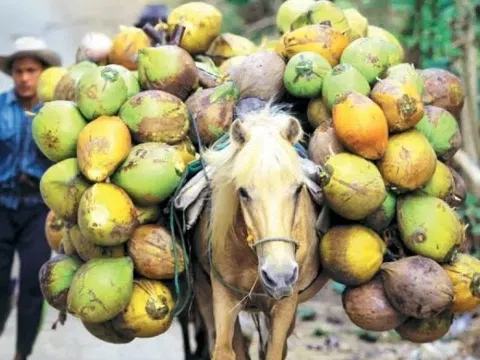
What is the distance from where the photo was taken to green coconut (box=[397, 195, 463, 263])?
4160 mm

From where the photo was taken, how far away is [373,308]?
4246 millimetres

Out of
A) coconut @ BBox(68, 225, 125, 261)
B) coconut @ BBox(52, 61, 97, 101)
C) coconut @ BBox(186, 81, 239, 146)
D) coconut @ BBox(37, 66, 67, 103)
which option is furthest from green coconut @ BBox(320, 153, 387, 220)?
coconut @ BBox(37, 66, 67, 103)

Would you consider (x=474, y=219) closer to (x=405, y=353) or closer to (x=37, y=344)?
(x=405, y=353)

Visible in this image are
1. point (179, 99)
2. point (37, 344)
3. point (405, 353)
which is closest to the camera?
point (179, 99)

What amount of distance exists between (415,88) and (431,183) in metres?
0.42

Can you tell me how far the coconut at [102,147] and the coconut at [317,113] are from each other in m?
0.84

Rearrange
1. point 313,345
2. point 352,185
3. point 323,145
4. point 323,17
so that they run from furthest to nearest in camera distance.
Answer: point 313,345, point 323,17, point 323,145, point 352,185

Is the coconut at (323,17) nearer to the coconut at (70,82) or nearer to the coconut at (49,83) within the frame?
the coconut at (70,82)

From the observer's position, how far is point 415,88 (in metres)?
4.28

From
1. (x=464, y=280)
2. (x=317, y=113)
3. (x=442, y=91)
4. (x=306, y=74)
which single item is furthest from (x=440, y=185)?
(x=306, y=74)

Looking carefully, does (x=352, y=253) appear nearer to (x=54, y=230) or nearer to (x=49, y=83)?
(x=54, y=230)

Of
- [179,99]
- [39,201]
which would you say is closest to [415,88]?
[179,99]

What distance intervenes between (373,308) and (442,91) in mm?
1102

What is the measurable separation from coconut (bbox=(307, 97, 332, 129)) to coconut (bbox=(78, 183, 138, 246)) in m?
0.93
